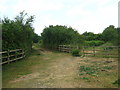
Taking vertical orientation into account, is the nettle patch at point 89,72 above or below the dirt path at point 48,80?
above

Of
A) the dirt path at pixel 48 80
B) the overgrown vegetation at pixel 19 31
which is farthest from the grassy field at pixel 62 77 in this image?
the overgrown vegetation at pixel 19 31

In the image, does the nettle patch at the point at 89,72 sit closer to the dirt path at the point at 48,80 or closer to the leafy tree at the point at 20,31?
the dirt path at the point at 48,80

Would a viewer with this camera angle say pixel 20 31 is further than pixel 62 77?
Yes

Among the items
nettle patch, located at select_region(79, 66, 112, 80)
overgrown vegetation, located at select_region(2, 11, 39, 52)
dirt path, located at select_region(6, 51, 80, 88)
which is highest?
overgrown vegetation, located at select_region(2, 11, 39, 52)

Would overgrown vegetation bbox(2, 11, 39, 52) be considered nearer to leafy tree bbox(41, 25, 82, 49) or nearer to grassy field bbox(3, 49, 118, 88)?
grassy field bbox(3, 49, 118, 88)

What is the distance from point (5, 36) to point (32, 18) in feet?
26.0

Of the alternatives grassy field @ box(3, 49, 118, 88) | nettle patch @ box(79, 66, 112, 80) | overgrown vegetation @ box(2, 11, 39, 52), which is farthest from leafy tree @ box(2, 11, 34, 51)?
nettle patch @ box(79, 66, 112, 80)

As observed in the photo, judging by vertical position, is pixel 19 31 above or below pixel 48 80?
above

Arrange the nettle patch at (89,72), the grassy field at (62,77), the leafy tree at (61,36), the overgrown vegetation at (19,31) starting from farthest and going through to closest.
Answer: the leafy tree at (61,36)
the overgrown vegetation at (19,31)
the nettle patch at (89,72)
the grassy field at (62,77)

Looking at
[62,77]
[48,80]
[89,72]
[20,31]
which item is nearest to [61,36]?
[20,31]

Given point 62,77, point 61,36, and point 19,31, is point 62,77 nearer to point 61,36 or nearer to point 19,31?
point 19,31

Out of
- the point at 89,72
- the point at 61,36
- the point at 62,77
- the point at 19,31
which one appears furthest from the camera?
the point at 61,36

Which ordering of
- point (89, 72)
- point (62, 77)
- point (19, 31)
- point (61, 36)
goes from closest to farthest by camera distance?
point (62, 77) < point (89, 72) < point (19, 31) < point (61, 36)

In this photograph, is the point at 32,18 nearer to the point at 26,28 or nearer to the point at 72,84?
the point at 26,28
